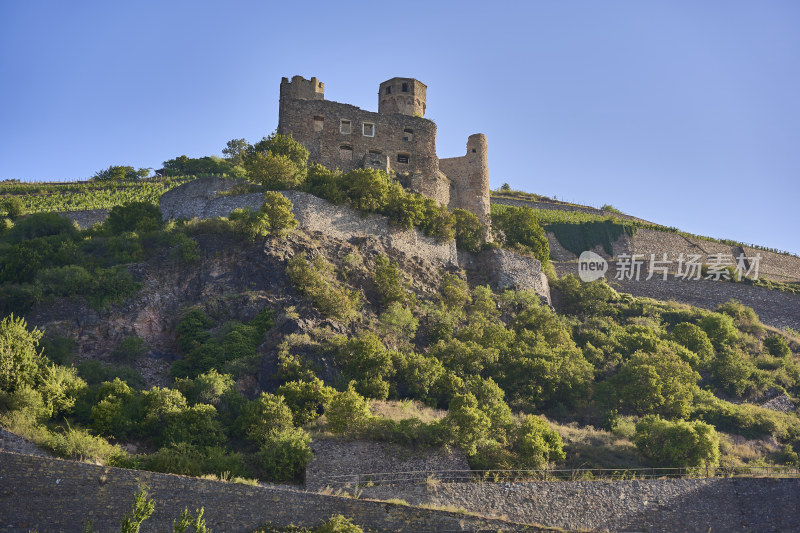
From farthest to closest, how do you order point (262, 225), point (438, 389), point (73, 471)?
point (262, 225) → point (438, 389) → point (73, 471)

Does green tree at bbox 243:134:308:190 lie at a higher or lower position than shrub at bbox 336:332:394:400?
higher

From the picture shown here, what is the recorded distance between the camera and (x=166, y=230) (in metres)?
37.5

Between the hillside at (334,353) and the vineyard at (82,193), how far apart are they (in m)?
11.7

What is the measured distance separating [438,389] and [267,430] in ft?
24.7

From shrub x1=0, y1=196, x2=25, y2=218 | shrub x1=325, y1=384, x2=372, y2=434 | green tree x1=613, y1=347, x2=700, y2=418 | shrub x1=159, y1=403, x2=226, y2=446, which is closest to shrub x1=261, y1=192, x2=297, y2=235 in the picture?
shrub x1=325, y1=384, x2=372, y2=434

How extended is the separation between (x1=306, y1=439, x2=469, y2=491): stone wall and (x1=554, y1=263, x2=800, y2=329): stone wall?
2692cm

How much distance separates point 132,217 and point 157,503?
76.5ft

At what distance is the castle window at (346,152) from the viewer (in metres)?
44.2

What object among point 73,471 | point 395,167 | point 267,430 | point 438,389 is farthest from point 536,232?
point 73,471

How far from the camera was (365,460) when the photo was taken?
2603cm

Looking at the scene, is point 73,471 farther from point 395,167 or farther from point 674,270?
point 674,270

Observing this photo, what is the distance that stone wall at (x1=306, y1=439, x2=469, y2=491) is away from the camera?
2514 centimetres

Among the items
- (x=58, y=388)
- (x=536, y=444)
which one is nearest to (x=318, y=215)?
(x=58, y=388)

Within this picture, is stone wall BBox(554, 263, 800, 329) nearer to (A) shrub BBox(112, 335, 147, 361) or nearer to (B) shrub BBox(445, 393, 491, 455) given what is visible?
(B) shrub BBox(445, 393, 491, 455)
